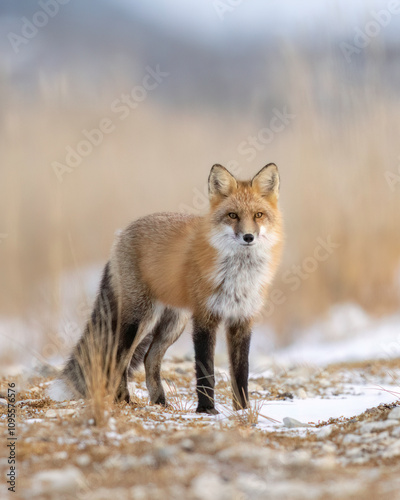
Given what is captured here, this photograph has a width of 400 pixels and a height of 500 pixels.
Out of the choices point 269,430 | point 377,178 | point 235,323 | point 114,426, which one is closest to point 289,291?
point 377,178

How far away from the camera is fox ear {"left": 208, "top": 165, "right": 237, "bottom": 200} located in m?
4.01

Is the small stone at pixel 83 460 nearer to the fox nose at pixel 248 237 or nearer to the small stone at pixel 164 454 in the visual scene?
the small stone at pixel 164 454

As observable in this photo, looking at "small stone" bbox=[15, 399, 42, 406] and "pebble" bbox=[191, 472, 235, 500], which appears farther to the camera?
"small stone" bbox=[15, 399, 42, 406]

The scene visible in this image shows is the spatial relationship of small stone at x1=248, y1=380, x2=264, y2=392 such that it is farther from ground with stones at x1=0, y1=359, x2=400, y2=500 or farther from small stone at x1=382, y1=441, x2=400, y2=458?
small stone at x1=382, y1=441, x2=400, y2=458

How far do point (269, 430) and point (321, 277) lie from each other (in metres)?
4.12

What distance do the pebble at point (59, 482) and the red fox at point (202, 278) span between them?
4.75ft

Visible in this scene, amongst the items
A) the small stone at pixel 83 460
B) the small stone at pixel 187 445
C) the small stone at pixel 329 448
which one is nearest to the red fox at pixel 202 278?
the small stone at pixel 329 448

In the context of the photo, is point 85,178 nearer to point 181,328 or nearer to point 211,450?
point 181,328

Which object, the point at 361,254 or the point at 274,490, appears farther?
the point at 361,254

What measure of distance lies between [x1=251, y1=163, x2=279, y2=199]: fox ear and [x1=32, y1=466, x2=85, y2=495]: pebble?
8.00ft

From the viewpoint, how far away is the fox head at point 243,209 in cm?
374

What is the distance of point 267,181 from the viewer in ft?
13.3

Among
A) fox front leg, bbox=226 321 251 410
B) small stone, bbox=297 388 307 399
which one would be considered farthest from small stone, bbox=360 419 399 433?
small stone, bbox=297 388 307 399

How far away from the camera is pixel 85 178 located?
8.34 m
